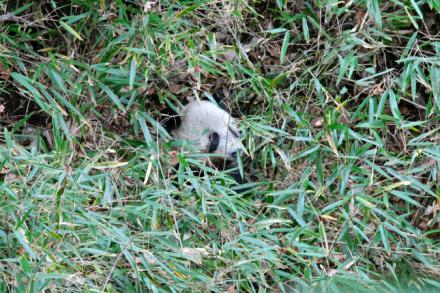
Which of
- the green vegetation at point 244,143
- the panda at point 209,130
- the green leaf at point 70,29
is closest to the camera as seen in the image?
the green vegetation at point 244,143

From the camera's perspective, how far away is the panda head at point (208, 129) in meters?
3.58

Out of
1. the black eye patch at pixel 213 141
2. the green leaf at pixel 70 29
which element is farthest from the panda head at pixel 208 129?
the green leaf at pixel 70 29

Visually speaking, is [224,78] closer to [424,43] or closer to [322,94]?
[322,94]

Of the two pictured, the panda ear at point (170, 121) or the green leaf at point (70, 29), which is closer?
the green leaf at point (70, 29)

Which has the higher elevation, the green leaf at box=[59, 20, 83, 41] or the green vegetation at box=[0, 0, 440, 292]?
the green leaf at box=[59, 20, 83, 41]

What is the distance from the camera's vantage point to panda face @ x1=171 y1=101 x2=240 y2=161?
358 cm

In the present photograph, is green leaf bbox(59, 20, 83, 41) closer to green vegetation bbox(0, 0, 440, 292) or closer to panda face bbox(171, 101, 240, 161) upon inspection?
green vegetation bbox(0, 0, 440, 292)

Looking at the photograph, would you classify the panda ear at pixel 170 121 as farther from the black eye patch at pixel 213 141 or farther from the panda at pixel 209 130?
the black eye patch at pixel 213 141

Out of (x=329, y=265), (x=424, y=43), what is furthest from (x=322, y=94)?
(x=329, y=265)

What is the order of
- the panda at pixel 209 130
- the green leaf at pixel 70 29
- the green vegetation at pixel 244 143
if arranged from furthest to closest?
the panda at pixel 209 130 → the green leaf at pixel 70 29 → the green vegetation at pixel 244 143

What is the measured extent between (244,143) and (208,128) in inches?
6.4

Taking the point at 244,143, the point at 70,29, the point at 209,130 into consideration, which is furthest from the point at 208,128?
the point at 70,29

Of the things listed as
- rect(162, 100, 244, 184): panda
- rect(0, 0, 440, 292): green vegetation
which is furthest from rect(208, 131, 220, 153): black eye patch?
rect(0, 0, 440, 292): green vegetation

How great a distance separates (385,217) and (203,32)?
1009mm
